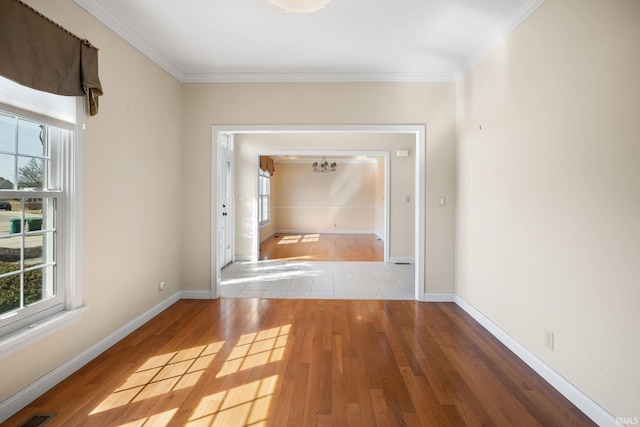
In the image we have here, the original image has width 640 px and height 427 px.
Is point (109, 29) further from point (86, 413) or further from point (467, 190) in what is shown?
point (467, 190)

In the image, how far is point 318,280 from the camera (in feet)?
16.4

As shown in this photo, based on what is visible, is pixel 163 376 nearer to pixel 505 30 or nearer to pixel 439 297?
pixel 439 297

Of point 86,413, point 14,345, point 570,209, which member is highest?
point 570,209

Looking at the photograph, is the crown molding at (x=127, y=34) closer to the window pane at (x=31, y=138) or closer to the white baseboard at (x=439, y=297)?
the window pane at (x=31, y=138)

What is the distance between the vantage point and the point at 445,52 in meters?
3.33

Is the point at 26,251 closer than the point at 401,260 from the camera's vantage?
Yes

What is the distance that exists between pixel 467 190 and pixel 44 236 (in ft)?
12.3

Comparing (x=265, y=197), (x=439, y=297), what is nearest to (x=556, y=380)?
(x=439, y=297)

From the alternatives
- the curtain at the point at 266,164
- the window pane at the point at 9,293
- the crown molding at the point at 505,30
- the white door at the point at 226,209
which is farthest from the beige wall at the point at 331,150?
the window pane at the point at 9,293

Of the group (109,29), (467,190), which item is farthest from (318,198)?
(109,29)

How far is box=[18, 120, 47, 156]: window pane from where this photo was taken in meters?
1.99

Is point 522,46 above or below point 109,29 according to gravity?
below

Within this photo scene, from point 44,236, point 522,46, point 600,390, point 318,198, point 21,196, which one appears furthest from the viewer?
point 318,198

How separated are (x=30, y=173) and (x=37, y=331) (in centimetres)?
98
